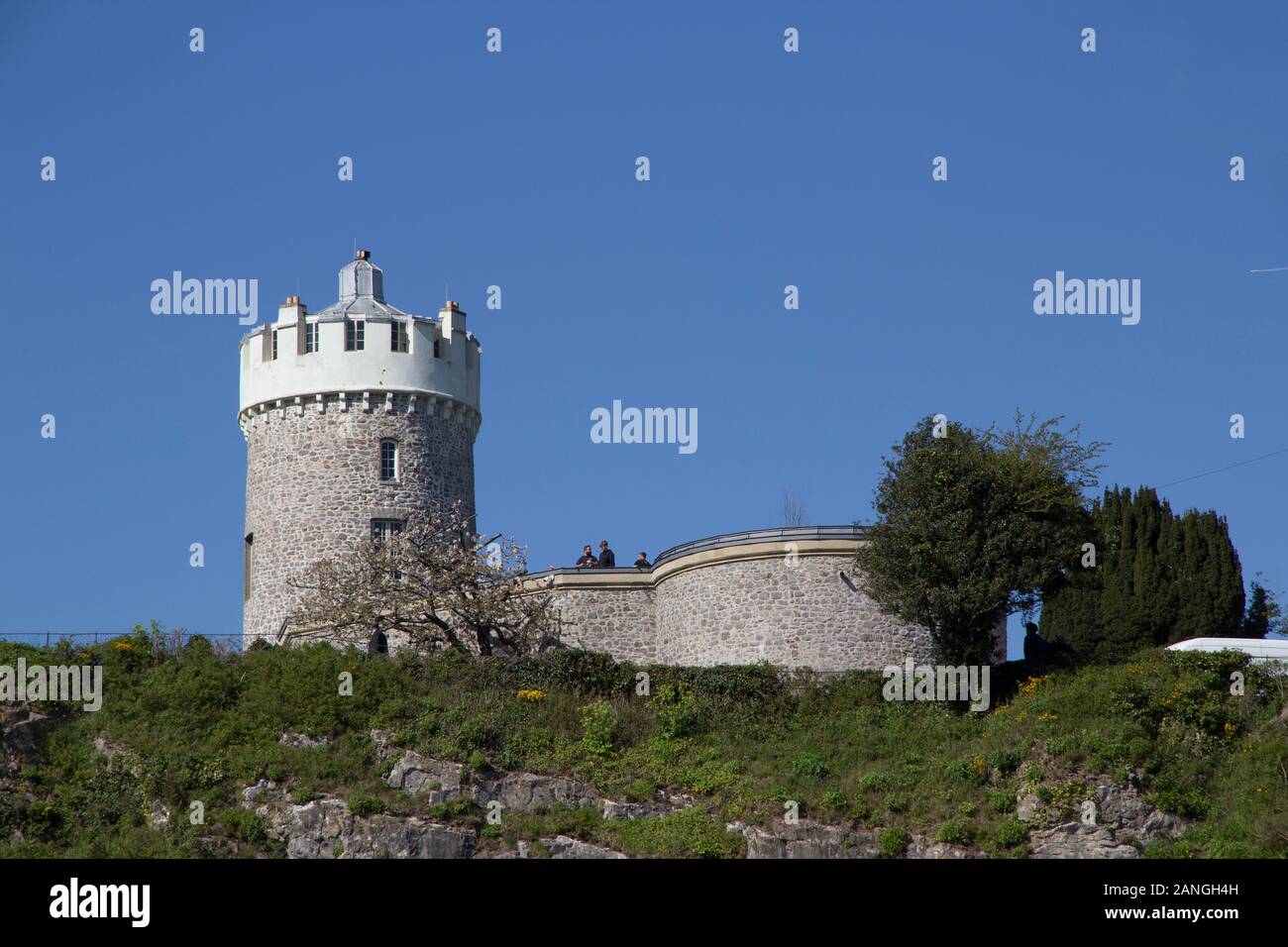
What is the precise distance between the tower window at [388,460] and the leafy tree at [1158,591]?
18907mm

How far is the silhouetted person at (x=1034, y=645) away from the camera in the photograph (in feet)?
156

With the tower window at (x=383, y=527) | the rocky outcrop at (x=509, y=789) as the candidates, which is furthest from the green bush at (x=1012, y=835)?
the tower window at (x=383, y=527)

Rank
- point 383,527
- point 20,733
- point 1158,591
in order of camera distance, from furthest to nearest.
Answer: point 383,527, point 1158,591, point 20,733

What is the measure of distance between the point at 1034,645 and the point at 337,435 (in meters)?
20.3

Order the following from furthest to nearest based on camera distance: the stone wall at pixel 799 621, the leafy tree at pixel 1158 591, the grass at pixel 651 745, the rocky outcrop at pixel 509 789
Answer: the leafy tree at pixel 1158 591 → the stone wall at pixel 799 621 → the rocky outcrop at pixel 509 789 → the grass at pixel 651 745

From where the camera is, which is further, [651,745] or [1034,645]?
[1034,645]

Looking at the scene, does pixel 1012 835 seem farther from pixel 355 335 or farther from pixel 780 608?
pixel 355 335

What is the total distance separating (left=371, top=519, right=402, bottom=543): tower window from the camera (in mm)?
50375

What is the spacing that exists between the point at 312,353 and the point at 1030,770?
24872mm

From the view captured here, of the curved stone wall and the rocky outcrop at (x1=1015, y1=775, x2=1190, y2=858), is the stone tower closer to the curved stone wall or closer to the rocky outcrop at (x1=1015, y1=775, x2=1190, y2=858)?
the curved stone wall

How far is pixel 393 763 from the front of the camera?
3869 cm

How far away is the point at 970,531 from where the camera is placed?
41.7 metres

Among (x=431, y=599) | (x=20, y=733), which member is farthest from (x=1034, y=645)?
(x=20, y=733)

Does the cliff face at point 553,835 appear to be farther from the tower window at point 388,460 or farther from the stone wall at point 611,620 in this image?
the tower window at point 388,460
